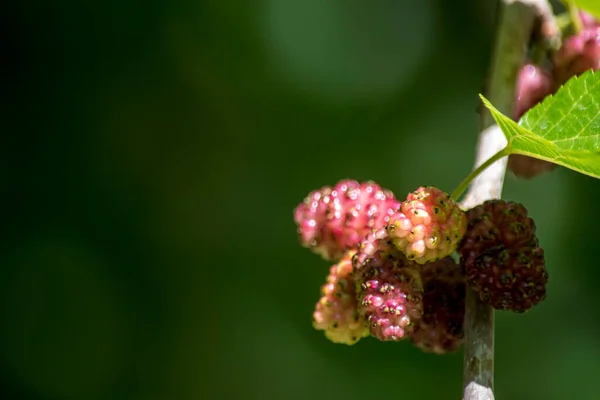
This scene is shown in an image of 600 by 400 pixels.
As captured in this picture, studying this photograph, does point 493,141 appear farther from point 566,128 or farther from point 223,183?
point 223,183

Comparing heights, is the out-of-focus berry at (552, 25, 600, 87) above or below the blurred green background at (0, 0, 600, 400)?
below

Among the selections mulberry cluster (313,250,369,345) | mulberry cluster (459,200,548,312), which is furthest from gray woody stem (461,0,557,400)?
mulberry cluster (313,250,369,345)

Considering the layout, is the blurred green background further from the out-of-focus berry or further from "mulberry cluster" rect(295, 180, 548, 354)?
"mulberry cluster" rect(295, 180, 548, 354)

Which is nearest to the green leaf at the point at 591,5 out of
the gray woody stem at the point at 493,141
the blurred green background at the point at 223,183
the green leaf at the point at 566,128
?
the green leaf at the point at 566,128

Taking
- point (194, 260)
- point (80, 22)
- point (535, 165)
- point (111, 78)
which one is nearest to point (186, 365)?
point (194, 260)

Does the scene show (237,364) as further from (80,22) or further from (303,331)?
(80,22)
